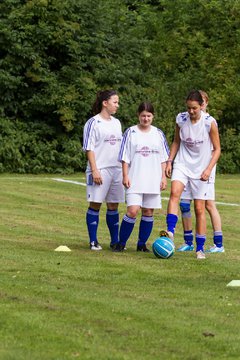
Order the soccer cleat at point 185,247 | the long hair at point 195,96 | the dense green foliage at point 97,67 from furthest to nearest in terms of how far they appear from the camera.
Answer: the dense green foliage at point 97,67, the soccer cleat at point 185,247, the long hair at point 195,96

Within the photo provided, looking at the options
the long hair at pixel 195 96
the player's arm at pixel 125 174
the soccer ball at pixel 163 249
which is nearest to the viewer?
the soccer ball at pixel 163 249

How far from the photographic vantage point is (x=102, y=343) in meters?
7.55

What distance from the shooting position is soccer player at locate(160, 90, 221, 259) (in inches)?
511

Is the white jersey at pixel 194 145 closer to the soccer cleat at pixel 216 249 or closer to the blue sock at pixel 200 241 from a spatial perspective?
the blue sock at pixel 200 241

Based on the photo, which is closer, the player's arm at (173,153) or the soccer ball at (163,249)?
the soccer ball at (163,249)

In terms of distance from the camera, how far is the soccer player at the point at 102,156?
13273 mm

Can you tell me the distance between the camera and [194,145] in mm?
13023

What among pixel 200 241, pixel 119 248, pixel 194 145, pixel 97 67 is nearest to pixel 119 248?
pixel 119 248

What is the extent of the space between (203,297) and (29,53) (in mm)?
21495

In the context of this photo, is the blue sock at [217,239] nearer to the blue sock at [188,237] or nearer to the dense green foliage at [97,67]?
the blue sock at [188,237]

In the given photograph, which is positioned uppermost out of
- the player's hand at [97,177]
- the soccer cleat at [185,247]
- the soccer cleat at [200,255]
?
the player's hand at [97,177]

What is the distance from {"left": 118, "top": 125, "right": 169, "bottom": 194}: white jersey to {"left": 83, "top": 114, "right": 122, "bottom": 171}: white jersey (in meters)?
0.26

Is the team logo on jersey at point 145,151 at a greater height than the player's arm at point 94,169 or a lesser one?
greater

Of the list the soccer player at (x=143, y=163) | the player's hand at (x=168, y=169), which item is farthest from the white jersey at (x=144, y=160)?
the player's hand at (x=168, y=169)
